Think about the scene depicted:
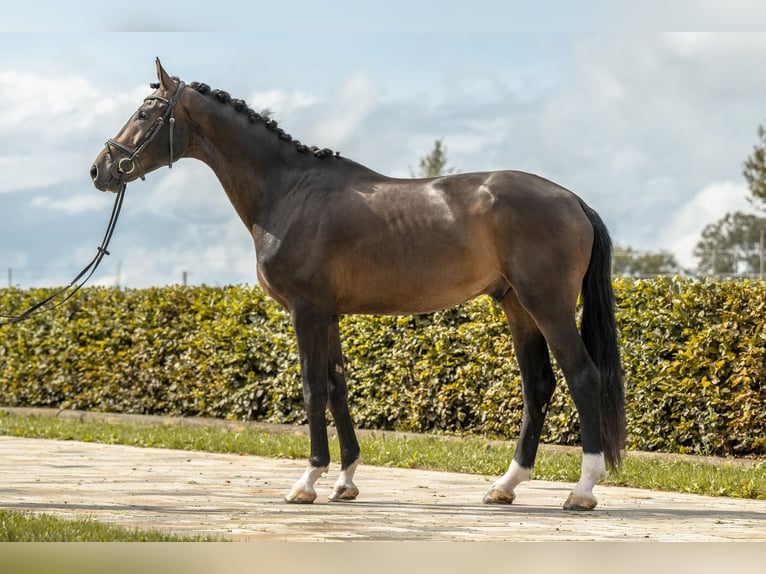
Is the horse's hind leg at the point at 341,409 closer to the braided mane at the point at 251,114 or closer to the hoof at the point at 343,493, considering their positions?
the hoof at the point at 343,493

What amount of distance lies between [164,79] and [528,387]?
3.36 m

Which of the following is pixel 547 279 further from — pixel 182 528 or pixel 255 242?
pixel 182 528

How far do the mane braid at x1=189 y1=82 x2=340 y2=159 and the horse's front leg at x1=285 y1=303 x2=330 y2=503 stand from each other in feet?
4.00

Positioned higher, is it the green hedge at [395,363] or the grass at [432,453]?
the green hedge at [395,363]

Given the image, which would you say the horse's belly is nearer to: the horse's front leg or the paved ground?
the horse's front leg

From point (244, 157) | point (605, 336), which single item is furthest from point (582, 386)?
point (244, 157)

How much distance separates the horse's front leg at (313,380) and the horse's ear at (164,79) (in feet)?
6.04

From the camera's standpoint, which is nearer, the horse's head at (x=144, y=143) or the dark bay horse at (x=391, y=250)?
the dark bay horse at (x=391, y=250)

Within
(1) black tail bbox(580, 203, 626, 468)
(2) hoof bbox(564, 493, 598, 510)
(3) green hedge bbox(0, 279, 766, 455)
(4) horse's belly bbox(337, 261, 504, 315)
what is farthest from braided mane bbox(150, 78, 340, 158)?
(3) green hedge bbox(0, 279, 766, 455)

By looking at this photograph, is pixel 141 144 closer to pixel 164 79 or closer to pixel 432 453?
pixel 164 79

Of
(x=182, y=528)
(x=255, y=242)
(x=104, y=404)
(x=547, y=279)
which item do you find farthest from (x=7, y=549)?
(x=104, y=404)

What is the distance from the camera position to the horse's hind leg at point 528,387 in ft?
23.8

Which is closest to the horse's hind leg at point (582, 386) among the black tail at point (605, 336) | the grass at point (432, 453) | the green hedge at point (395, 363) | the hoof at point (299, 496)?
the black tail at point (605, 336)

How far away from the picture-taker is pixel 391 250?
23.3 feet
